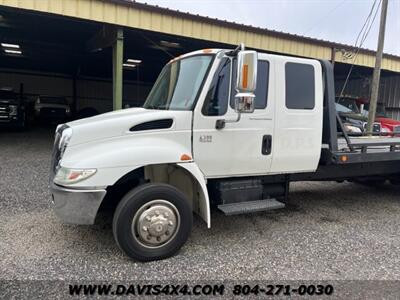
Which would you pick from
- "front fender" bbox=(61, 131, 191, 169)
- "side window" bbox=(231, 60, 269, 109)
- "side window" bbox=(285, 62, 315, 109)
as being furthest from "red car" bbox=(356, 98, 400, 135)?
"front fender" bbox=(61, 131, 191, 169)

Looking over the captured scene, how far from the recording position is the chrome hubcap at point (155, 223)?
136 inches

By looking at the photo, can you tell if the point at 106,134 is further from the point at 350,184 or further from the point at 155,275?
the point at 350,184

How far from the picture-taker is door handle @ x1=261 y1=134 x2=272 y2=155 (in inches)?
162

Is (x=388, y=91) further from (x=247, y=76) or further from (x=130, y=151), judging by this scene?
(x=130, y=151)

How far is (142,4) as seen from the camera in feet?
27.7

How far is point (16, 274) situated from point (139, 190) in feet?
4.57

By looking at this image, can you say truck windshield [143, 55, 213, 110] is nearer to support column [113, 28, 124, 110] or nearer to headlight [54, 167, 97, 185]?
headlight [54, 167, 97, 185]

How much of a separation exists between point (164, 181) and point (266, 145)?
4.37ft

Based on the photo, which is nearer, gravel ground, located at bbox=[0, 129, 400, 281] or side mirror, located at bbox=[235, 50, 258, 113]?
side mirror, located at bbox=[235, 50, 258, 113]

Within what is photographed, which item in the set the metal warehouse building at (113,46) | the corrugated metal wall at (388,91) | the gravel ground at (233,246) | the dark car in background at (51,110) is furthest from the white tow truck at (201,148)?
the corrugated metal wall at (388,91)

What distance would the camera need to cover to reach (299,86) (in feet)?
14.1

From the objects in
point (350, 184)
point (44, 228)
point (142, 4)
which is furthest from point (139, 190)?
point (142, 4)

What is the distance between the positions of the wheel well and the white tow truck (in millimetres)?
13

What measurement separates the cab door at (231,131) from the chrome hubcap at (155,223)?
65cm
